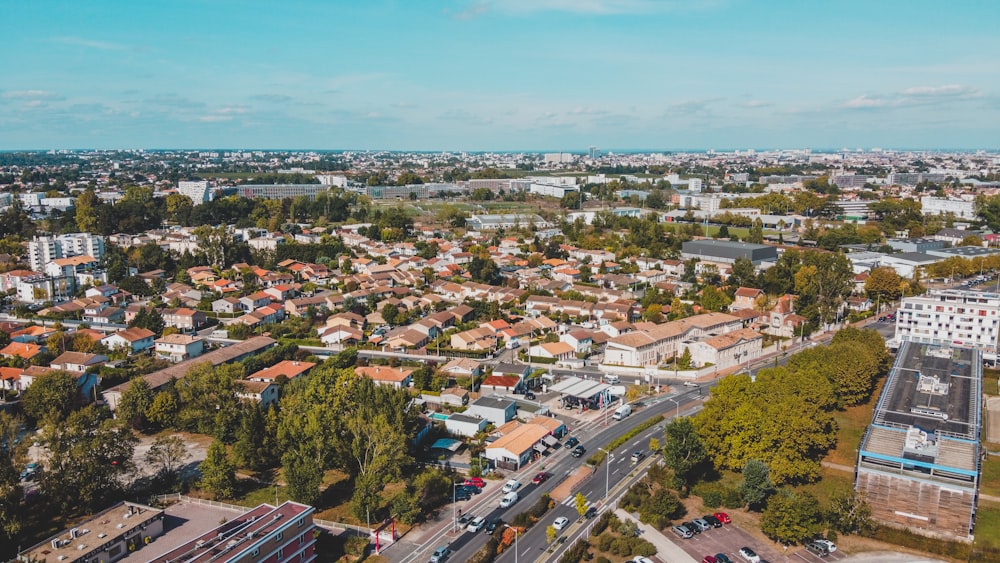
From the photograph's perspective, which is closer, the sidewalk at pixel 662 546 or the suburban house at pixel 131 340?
the sidewalk at pixel 662 546

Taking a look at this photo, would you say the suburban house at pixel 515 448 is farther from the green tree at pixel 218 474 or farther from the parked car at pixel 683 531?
the green tree at pixel 218 474

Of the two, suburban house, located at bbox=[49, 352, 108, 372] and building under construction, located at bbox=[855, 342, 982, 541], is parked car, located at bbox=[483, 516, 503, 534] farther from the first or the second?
suburban house, located at bbox=[49, 352, 108, 372]

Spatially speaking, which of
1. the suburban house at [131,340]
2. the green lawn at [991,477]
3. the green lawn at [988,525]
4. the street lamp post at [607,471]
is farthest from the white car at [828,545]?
the suburban house at [131,340]

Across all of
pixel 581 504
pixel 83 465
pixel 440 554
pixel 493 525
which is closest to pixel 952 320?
pixel 581 504

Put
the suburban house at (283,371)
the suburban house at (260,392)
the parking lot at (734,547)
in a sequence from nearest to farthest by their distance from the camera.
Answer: the parking lot at (734,547) → the suburban house at (260,392) → the suburban house at (283,371)

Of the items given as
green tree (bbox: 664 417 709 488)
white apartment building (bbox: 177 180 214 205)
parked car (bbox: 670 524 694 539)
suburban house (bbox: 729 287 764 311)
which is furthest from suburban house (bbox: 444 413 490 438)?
white apartment building (bbox: 177 180 214 205)

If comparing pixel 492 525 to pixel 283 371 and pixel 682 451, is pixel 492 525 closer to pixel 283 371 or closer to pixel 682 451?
pixel 682 451

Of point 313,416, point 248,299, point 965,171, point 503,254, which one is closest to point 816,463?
point 313,416
